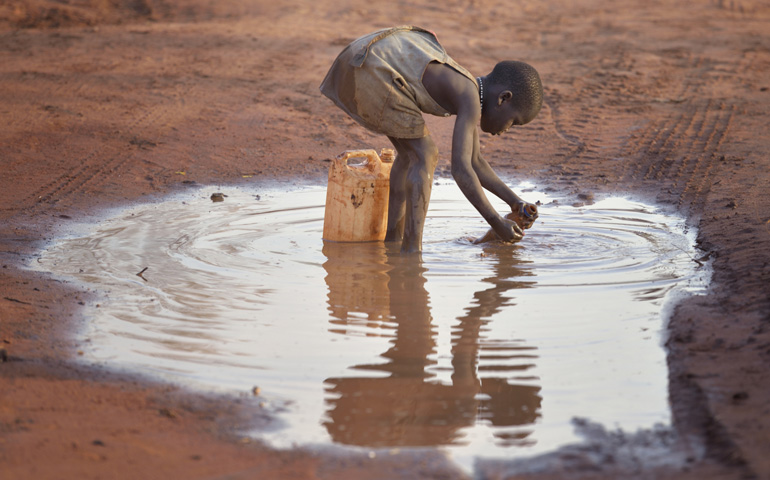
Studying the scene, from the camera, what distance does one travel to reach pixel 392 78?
14.1ft

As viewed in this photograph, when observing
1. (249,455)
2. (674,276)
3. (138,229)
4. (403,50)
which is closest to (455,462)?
(249,455)

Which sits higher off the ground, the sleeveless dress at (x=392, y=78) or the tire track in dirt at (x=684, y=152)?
the sleeveless dress at (x=392, y=78)

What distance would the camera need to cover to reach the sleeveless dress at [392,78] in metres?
4.30

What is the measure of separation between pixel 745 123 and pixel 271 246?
4822mm

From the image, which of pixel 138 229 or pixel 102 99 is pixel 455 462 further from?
pixel 102 99

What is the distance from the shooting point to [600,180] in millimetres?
6582

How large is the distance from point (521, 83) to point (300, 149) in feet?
11.4

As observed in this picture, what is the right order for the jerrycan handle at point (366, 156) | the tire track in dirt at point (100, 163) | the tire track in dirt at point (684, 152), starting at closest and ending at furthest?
the jerrycan handle at point (366, 156) < the tire track in dirt at point (100, 163) < the tire track in dirt at point (684, 152)

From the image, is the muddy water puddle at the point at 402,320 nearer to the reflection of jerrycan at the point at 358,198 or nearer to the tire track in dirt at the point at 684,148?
the reflection of jerrycan at the point at 358,198

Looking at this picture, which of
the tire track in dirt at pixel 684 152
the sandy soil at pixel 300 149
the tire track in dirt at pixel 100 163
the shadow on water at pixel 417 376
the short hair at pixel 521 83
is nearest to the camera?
the sandy soil at pixel 300 149

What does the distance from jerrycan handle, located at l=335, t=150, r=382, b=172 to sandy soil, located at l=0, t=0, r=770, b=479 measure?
5.21 feet

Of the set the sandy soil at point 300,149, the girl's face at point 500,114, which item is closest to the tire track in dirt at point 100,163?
the sandy soil at point 300,149

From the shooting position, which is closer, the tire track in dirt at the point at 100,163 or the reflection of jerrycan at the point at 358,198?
the reflection of jerrycan at the point at 358,198

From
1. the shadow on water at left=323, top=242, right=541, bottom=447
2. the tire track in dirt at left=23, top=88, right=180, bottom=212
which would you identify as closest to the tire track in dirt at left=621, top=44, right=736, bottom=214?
the shadow on water at left=323, top=242, right=541, bottom=447
